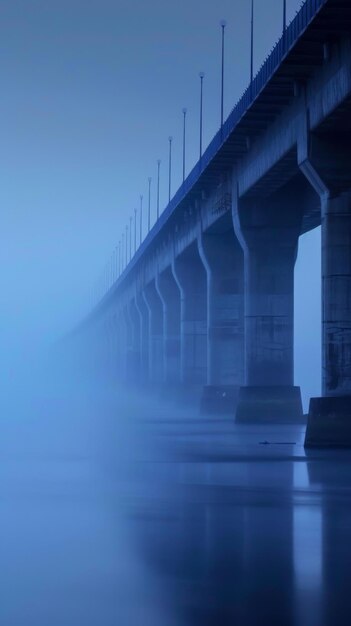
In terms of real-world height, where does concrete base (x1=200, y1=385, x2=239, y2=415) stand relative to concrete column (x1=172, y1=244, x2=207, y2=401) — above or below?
below

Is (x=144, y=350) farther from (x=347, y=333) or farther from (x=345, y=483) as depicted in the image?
(x=345, y=483)

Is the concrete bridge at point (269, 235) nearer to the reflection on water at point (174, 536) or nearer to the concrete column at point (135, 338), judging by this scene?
the reflection on water at point (174, 536)

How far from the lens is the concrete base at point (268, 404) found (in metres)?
49.4

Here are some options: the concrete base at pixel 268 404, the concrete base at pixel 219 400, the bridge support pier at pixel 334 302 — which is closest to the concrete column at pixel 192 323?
the concrete base at pixel 219 400

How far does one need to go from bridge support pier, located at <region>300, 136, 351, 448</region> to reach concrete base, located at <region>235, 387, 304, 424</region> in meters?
14.2

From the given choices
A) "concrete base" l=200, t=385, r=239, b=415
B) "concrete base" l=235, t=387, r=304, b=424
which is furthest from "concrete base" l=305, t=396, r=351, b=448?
"concrete base" l=200, t=385, r=239, b=415

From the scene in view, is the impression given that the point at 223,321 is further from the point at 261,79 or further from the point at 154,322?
the point at 154,322

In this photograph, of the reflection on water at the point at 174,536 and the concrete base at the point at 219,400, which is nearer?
the reflection on water at the point at 174,536

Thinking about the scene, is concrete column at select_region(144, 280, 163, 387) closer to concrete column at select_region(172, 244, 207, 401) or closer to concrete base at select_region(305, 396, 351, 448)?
concrete column at select_region(172, 244, 207, 401)

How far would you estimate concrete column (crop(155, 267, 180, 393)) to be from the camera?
84750 millimetres

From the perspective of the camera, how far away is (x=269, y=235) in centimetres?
5134

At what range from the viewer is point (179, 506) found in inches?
797

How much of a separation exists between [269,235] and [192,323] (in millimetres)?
24406

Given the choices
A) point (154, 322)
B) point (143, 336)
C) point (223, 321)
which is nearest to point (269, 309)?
point (223, 321)
